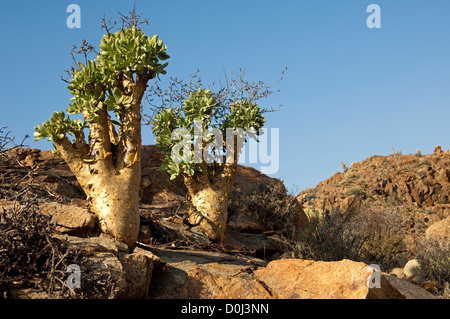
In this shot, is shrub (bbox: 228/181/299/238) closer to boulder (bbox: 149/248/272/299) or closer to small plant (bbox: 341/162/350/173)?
boulder (bbox: 149/248/272/299)

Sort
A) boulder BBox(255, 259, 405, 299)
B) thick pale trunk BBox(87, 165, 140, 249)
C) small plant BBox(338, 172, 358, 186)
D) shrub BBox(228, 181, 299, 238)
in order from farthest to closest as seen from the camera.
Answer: small plant BBox(338, 172, 358, 186) < shrub BBox(228, 181, 299, 238) < thick pale trunk BBox(87, 165, 140, 249) < boulder BBox(255, 259, 405, 299)

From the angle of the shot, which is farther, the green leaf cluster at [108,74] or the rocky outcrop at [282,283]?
the green leaf cluster at [108,74]

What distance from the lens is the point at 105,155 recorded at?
22.3ft

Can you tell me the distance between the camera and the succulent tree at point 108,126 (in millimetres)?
6598

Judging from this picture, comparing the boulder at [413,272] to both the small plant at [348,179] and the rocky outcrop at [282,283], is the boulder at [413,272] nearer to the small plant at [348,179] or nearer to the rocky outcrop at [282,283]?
the rocky outcrop at [282,283]

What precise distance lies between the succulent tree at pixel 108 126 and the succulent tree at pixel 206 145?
2008 mm

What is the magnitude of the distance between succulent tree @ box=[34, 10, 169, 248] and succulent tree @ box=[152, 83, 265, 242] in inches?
79.0

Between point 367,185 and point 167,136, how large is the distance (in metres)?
24.2

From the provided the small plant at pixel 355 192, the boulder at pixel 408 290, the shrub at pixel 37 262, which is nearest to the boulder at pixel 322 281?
the boulder at pixel 408 290

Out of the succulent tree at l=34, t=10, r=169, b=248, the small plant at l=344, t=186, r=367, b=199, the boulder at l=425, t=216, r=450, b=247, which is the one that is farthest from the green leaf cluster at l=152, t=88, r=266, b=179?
the small plant at l=344, t=186, r=367, b=199

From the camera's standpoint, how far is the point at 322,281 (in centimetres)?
482

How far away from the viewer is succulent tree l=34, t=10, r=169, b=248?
260 inches
